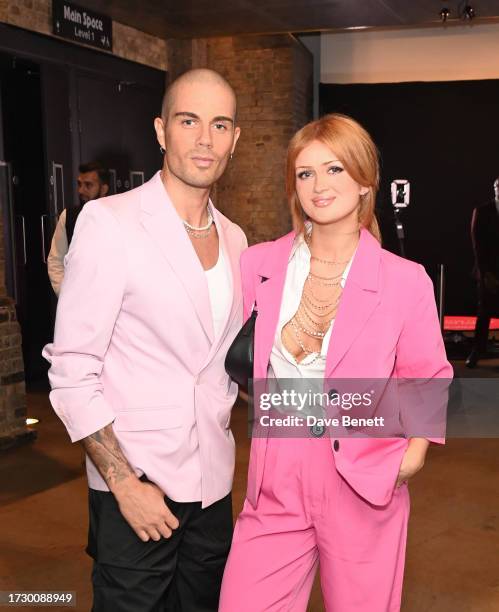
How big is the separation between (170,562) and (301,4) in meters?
6.59

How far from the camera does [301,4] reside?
24.5ft

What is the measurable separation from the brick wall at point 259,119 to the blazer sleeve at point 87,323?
25.2ft

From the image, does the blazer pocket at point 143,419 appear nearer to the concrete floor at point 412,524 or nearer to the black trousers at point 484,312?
the concrete floor at point 412,524

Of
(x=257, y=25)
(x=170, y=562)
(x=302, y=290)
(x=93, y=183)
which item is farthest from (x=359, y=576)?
(x=257, y=25)

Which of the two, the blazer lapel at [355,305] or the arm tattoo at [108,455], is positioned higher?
the blazer lapel at [355,305]

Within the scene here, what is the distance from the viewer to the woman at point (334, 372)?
187cm

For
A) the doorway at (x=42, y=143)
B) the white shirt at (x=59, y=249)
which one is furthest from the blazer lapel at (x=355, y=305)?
the doorway at (x=42, y=143)

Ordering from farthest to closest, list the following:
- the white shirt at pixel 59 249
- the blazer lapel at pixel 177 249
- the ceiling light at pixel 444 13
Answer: the ceiling light at pixel 444 13
the white shirt at pixel 59 249
the blazer lapel at pixel 177 249

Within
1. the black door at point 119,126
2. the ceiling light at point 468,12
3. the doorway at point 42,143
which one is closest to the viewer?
the doorway at point 42,143

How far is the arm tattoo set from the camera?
1774mm

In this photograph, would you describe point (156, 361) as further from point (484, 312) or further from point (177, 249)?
point (484, 312)

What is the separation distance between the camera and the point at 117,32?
812cm

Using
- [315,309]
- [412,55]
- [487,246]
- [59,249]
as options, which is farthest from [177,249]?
[412,55]

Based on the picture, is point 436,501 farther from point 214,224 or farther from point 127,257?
point 127,257
